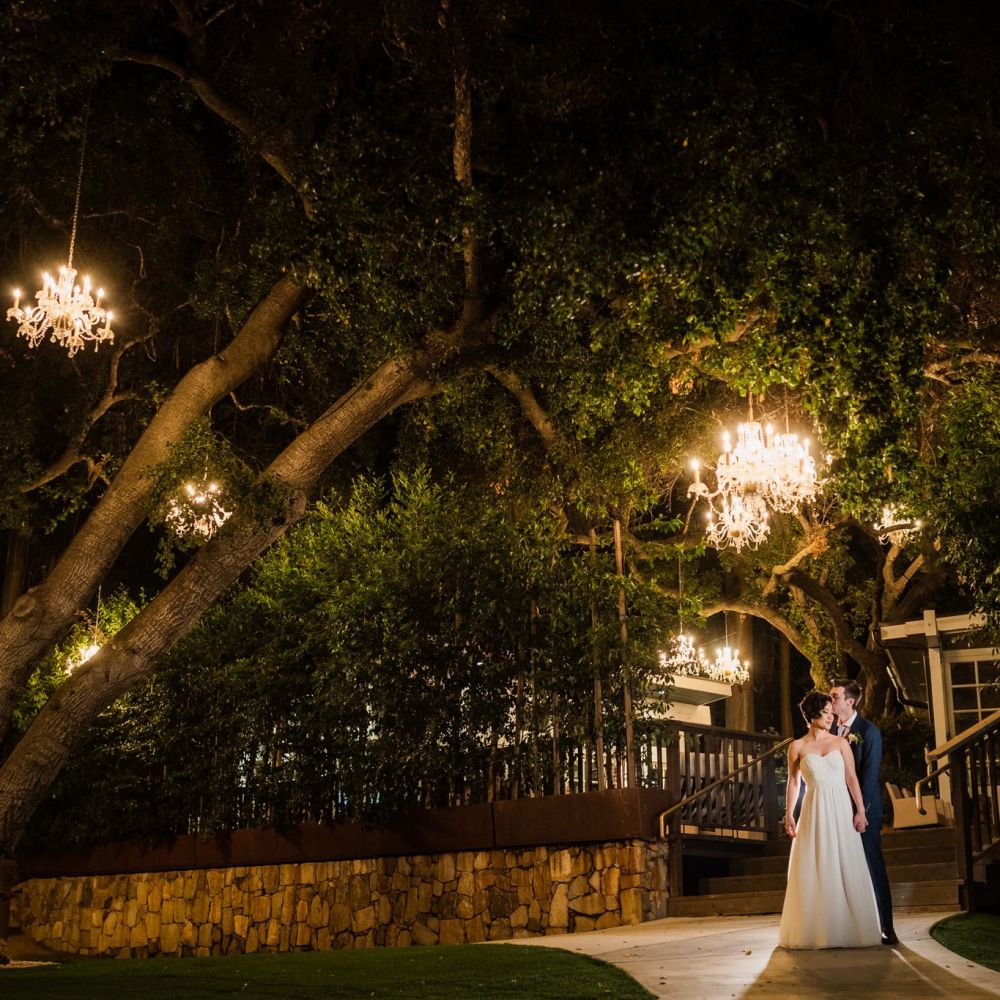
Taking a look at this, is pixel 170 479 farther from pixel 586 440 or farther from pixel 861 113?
pixel 861 113

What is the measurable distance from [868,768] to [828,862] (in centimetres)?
86

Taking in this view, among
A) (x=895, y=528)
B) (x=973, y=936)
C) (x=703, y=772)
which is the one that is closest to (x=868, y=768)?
(x=973, y=936)

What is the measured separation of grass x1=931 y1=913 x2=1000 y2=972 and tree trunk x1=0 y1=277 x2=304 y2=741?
8493mm

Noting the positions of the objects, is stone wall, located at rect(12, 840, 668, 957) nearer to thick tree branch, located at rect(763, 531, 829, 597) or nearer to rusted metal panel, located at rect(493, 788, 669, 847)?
rusted metal panel, located at rect(493, 788, 669, 847)

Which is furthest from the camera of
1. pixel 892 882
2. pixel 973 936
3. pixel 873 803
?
pixel 892 882

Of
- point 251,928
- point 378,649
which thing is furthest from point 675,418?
point 251,928

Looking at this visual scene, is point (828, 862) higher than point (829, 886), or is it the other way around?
point (828, 862)

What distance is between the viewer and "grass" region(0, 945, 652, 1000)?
6.73 metres

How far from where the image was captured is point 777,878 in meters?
12.3

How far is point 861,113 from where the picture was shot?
1106cm

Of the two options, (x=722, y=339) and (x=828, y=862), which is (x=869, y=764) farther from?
(x=722, y=339)

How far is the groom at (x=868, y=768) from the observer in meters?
7.97

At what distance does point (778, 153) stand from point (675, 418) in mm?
5476

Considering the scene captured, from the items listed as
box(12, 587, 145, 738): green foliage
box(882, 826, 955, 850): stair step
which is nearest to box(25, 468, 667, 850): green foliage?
box(882, 826, 955, 850): stair step
